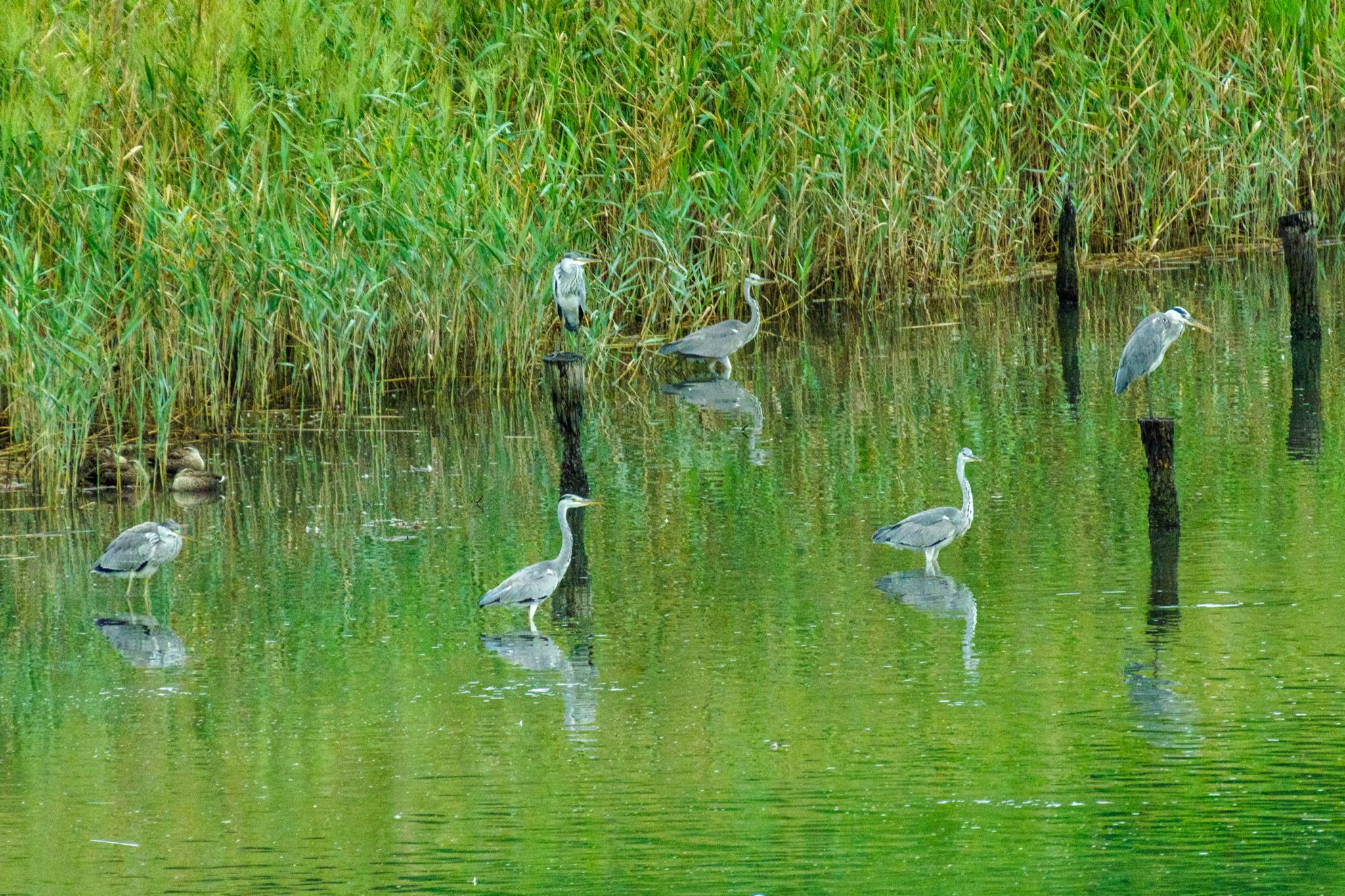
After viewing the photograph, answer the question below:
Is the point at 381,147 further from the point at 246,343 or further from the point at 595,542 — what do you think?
the point at 595,542

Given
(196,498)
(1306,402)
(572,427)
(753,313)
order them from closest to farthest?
(572,427), (196,498), (1306,402), (753,313)

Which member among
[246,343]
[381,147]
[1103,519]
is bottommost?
[1103,519]

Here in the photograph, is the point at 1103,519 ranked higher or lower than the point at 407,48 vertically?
lower

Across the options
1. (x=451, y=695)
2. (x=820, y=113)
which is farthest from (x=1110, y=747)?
(x=820, y=113)

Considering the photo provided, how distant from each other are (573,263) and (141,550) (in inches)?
157

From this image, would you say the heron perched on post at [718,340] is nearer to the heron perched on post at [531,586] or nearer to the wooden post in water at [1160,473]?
the wooden post in water at [1160,473]

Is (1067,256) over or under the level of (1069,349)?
over

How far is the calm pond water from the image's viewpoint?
6.23 m

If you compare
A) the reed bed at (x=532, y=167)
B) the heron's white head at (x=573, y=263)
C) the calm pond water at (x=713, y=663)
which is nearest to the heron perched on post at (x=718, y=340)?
the reed bed at (x=532, y=167)

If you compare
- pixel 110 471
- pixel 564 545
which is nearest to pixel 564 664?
pixel 564 545

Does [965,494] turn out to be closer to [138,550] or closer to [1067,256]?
[138,550]

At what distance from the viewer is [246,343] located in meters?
12.5

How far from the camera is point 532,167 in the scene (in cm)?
1352

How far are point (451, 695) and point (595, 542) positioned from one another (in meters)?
2.52
